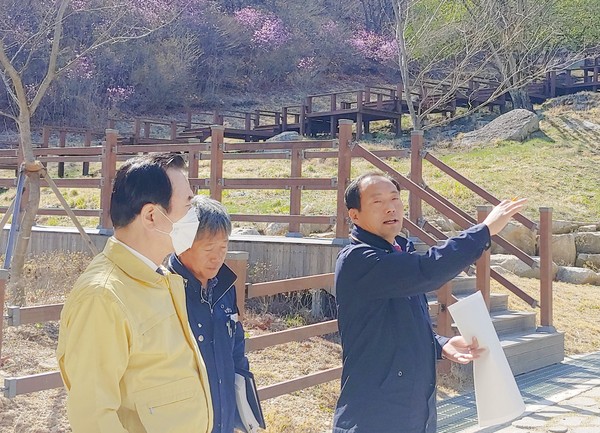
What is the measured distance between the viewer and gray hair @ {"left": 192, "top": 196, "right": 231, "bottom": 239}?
3004 mm

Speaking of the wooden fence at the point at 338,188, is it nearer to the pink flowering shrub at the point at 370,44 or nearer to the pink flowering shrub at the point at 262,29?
the pink flowering shrub at the point at 262,29

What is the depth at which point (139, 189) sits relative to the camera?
6.82 ft

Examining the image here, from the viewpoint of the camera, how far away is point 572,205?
15547 millimetres

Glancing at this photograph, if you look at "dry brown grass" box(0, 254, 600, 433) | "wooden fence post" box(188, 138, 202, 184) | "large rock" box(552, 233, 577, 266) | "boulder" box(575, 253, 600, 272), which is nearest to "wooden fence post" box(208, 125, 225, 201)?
"wooden fence post" box(188, 138, 202, 184)

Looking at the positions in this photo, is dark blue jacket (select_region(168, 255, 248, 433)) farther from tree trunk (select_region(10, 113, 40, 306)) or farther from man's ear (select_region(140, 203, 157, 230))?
tree trunk (select_region(10, 113, 40, 306))

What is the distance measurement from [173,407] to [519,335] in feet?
21.9

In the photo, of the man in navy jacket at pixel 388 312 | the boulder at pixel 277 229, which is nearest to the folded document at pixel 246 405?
the man in navy jacket at pixel 388 312

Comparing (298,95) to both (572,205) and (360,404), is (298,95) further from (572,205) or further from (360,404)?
(360,404)

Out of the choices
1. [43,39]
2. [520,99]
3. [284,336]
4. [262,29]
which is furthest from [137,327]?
[262,29]

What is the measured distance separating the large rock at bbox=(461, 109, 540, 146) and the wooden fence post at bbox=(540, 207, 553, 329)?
12.9 metres

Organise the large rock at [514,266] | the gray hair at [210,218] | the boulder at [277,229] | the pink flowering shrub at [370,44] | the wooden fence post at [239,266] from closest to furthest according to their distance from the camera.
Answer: the gray hair at [210,218] < the wooden fence post at [239,266] < the boulder at [277,229] < the large rock at [514,266] < the pink flowering shrub at [370,44]

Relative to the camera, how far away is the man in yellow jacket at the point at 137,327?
182cm

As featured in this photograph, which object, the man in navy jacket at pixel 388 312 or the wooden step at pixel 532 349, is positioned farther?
the wooden step at pixel 532 349

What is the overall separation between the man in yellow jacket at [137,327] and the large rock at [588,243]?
1282 cm
